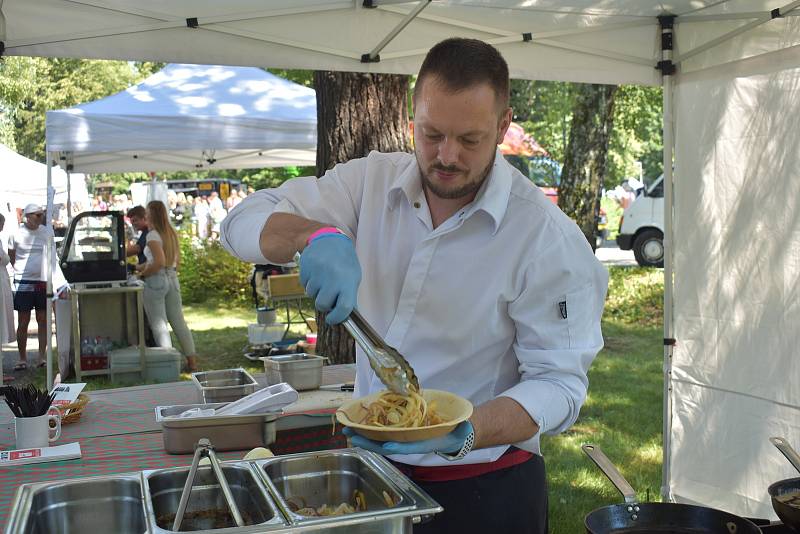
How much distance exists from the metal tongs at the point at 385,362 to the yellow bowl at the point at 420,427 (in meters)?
0.08

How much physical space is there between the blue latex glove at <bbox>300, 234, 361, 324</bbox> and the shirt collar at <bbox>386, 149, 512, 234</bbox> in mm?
325

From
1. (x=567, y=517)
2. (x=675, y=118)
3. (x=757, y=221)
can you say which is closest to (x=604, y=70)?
(x=675, y=118)

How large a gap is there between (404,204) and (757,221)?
7.31ft

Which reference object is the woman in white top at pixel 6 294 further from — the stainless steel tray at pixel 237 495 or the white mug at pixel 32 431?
the stainless steel tray at pixel 237 495

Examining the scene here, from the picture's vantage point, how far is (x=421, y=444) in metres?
1.45

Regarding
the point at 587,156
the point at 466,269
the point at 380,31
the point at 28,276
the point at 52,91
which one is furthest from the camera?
the point at 52,91

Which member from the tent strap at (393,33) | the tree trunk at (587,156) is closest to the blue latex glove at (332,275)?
the tent strap at (393,33)

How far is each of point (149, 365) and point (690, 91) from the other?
5.18 m

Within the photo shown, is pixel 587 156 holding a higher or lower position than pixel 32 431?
Result: higher

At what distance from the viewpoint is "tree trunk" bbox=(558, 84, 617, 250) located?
31.9 ft

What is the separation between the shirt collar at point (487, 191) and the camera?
1.84 meters

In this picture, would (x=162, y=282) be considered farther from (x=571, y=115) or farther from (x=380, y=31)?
(x=571, y=115)

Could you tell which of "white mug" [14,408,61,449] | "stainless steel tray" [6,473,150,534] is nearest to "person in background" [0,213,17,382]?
"white mug" [14,408,61,449]

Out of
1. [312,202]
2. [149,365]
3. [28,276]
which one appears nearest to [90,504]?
[312,202]
